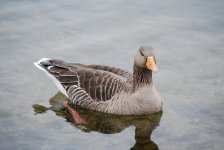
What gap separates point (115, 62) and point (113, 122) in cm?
239

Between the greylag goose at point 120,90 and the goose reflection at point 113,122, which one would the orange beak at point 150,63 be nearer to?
the greylag goose at point 120,90

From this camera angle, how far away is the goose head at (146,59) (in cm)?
916

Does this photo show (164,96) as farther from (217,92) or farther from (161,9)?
(161,9)

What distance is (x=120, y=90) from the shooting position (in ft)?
31.8

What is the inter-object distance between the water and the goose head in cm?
112

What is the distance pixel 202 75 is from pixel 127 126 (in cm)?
257

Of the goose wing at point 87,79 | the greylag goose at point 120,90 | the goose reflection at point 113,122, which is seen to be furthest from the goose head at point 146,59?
the goose reflection at point 113,122

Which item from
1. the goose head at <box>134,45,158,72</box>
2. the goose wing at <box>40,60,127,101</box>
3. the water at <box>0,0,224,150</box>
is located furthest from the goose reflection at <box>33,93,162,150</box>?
the goose head at <box>134,45,158,72</box>

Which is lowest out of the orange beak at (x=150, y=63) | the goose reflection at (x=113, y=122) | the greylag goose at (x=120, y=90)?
the goose reflection at (x=113, y=122)

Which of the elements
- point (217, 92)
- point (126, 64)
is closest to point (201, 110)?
point (217, 92)

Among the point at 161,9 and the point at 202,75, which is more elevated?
the point at 161,9

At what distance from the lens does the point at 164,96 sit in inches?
408

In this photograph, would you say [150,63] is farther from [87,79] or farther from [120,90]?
[87,79]

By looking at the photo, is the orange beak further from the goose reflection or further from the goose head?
the goose reflection
